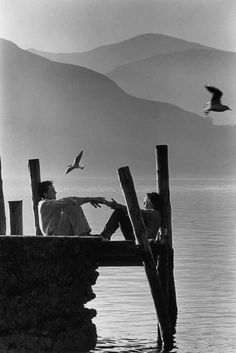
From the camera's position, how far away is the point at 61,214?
1819cm

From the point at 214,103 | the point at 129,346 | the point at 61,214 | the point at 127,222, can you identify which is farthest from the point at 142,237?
the point at 214,103

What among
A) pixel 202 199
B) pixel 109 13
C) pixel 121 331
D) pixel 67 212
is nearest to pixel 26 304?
pixel 67 212

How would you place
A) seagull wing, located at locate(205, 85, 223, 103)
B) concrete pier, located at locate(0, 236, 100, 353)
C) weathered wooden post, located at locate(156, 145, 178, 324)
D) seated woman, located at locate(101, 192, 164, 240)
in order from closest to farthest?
concrete pier, located at locate(0, 236, 100, 353)
seated woman, located at locate(101, 192, 164, 240)
weathered wooden post, located at locate(156, 145, 178, 324)
seagull wing, located at locate(205, 85, 223, 103)

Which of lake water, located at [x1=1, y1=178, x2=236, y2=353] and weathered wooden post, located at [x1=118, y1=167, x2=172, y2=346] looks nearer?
weathered wooden post, located at [x1=118, y1=167, x2=172, y2=346]

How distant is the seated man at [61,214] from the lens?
1808 centimetres

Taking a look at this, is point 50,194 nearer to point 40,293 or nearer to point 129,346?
point 40,293

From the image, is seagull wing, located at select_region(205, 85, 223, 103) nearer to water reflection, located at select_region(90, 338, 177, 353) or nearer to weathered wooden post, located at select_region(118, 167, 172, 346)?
weathered wooden post, located at select_region(118, 167, 172, 346)

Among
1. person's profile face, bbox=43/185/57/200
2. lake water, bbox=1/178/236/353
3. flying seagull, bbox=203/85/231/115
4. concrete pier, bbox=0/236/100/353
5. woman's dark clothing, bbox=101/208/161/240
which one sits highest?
flying seagull, bbox=203/85/231/115

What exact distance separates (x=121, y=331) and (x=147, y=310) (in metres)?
3.57

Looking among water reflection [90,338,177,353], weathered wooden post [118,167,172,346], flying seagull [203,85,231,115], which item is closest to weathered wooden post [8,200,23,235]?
water reflection [90,338,177,353]

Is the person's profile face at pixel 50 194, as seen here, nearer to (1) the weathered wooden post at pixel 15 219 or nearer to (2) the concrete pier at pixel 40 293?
(2) the concrete pier at pixel 40 293

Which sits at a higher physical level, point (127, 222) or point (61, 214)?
point (61, 214)

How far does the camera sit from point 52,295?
53.9ft

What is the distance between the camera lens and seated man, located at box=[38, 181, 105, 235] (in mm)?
18078
